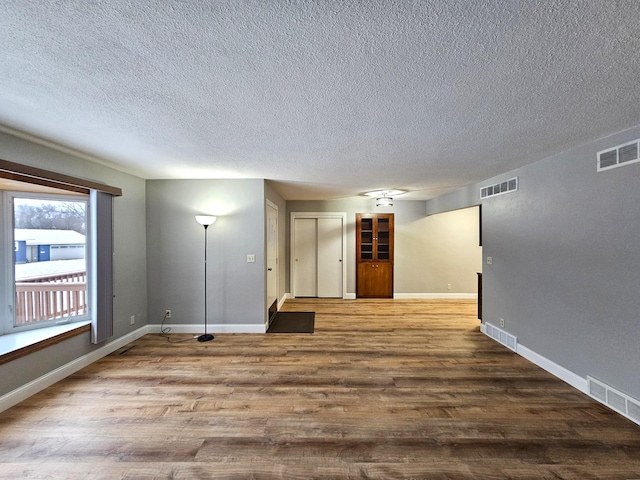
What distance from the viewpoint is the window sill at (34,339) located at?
7.54 feet

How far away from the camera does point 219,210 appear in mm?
3973

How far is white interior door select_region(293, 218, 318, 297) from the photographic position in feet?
20.9

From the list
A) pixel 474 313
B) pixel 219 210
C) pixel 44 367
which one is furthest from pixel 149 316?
pixel 474 313

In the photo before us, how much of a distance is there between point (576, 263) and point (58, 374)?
5.33m

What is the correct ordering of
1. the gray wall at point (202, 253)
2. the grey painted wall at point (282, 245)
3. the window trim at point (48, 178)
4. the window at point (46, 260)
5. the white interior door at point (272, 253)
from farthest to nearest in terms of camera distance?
the grey painted wall at point (282, 245)
the white interior door at point (272, 253)
the gray wall at point (202, 253)
the window at point (46, 260)
the window trim at point (48, 178)

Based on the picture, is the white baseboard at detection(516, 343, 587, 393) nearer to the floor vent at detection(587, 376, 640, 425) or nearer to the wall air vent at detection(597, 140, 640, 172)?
the floor vent at detection(587, 376, 640, 425)

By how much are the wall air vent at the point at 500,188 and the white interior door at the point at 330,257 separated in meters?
3.15

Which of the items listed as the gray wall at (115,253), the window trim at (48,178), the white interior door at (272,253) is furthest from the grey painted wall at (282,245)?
the window trim at (48,178)

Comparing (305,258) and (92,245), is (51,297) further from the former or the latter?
(305,258)

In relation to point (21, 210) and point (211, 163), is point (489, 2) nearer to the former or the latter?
point (211, 163)

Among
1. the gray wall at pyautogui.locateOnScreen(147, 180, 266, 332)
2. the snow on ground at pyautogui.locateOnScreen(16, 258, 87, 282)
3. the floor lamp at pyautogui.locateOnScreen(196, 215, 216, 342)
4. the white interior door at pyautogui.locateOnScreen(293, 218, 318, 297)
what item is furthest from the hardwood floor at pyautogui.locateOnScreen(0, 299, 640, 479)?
the white interior door at pyautogui.locateOnScreen(293, 218, 318, 297)

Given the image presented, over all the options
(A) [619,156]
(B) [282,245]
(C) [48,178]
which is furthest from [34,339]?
(A) [619,156]

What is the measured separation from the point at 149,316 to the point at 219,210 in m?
1.96

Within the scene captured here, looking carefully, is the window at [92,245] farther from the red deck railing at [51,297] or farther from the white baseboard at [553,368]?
the white baseboard at [553,368]
